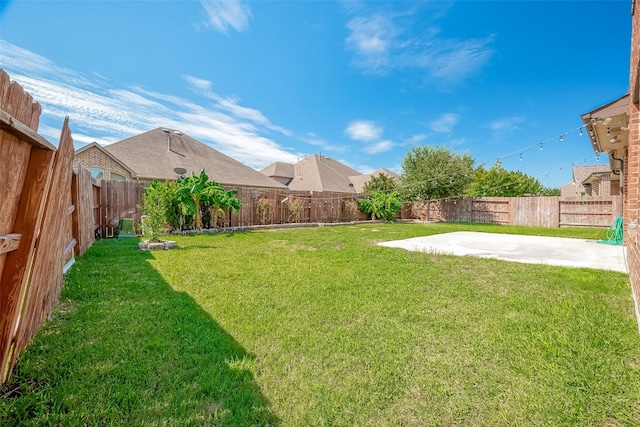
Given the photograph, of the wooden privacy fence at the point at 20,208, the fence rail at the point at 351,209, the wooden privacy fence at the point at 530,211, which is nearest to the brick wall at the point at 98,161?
the fence rail at the point at 351,209

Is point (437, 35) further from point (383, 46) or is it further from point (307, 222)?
point (307, 222)

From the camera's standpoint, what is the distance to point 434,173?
17.5m

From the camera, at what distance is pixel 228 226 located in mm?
10398

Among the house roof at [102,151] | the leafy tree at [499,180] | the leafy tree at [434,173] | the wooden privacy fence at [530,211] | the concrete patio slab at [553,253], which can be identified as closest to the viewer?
the concrete patio slab at [553,253]

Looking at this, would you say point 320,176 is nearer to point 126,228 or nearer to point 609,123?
point 126,228

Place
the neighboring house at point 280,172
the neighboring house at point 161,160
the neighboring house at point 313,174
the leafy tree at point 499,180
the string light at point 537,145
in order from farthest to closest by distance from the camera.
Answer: the leafy tree at point 499,180 < the neighboring house at point 280,172 < the neighboring house at point 313,174 < the neighboring house at point 161,160 < the string light at point 537,145

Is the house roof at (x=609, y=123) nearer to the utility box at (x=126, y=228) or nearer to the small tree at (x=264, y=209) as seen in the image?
the small tree at (x=264, y=209)

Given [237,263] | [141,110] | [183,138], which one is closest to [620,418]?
[237,263]

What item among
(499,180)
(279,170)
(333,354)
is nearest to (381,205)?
(333,354)

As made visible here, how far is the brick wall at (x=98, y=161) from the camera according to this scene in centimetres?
1521

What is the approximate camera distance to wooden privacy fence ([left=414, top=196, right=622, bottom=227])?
12734 millimetres

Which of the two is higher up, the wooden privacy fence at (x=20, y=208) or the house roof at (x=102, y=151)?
the house roof at (x=102, y=151)

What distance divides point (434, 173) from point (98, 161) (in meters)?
19.0

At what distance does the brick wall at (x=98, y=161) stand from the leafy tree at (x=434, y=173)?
663 inches
